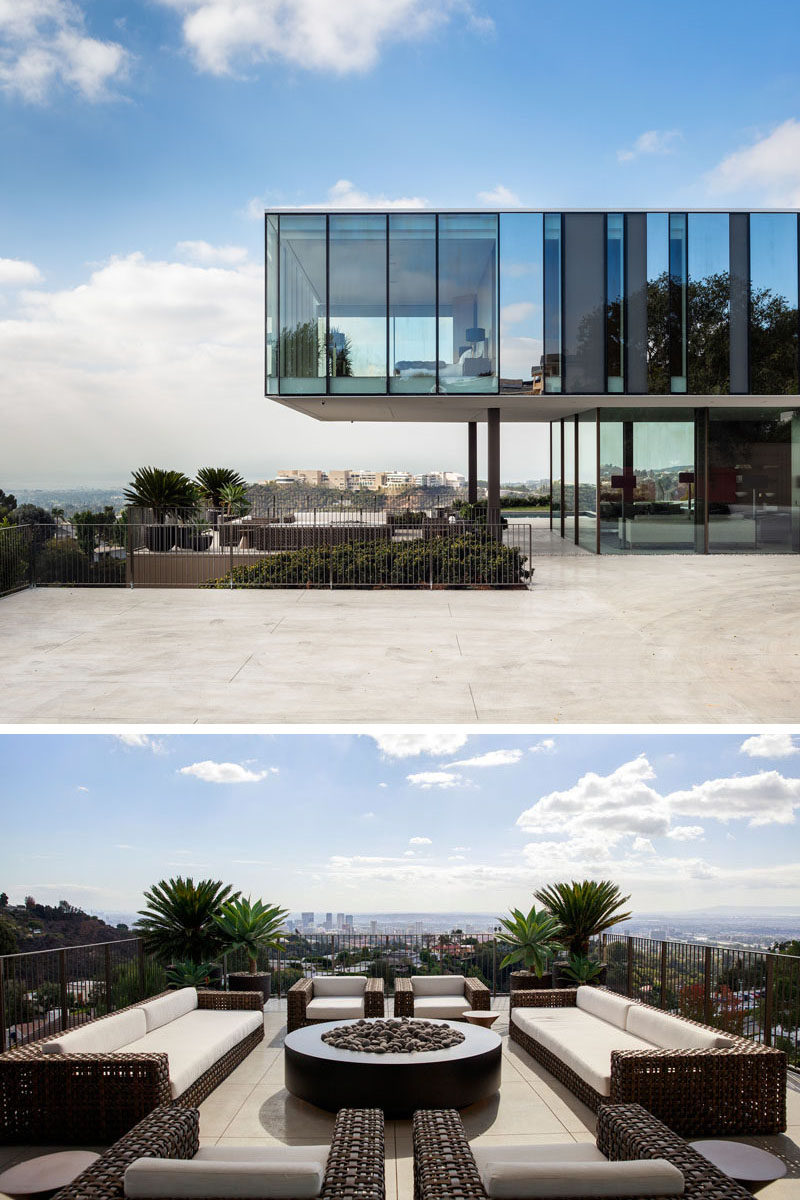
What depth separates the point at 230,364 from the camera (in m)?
81.6

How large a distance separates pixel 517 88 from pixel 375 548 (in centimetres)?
2816

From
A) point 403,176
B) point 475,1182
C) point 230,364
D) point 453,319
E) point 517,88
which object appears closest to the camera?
→ point 475,1182

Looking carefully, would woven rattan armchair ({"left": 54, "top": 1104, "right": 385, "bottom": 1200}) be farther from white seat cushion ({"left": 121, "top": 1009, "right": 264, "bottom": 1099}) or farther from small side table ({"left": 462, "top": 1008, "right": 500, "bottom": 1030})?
small side table ({"left": 462, "top": 1008, "right": 500, "bottom": 1030})

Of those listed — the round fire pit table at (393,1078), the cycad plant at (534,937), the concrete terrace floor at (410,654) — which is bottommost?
the cycad plant at (534,937)

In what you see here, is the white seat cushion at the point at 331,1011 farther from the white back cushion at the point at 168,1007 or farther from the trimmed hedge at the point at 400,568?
the trimmed hedge at the point at 400,568

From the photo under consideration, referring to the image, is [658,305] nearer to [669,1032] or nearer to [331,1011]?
[331,1011]

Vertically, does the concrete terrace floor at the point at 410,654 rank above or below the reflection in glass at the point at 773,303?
below

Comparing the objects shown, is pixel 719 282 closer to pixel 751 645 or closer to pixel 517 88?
pixel 751 645

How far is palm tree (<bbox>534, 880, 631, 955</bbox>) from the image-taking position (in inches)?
398

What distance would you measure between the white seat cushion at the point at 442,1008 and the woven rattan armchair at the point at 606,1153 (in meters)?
4.25

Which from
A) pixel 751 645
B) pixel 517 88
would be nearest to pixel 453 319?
pixel 751 645

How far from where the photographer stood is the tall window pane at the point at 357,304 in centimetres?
1947


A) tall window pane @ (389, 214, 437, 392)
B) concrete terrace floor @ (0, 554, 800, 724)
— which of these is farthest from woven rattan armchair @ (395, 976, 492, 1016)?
tall window pane @ (389, 214, 437, 392)

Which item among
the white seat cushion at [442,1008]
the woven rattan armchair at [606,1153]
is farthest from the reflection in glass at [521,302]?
the woven rattan armchair at [606,1153]
